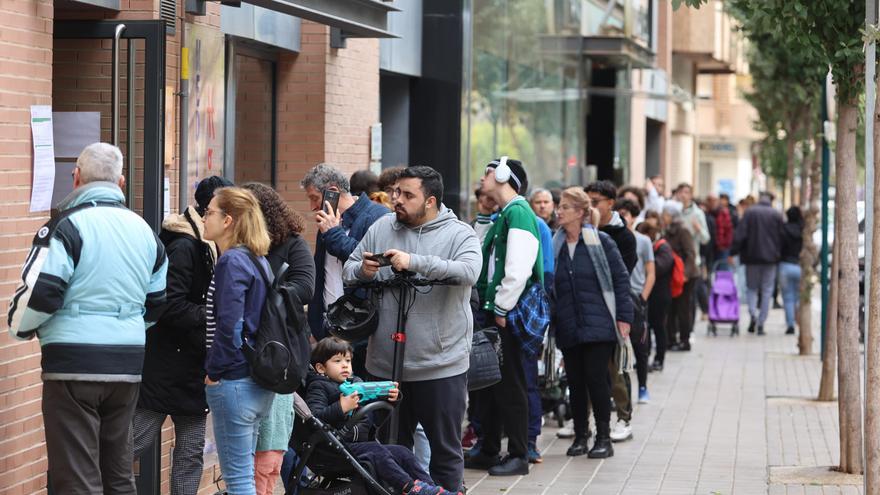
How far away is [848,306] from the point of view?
10133 mm

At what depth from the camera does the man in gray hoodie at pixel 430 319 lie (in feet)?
24.7

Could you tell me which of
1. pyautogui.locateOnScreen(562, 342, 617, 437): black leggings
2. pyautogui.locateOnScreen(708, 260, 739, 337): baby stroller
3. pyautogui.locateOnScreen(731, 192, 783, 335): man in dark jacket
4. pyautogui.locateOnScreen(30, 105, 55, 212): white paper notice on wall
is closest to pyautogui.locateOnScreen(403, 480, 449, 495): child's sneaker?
Result: pyautogui.locateOnScreen(30, 105, 55, 212): white paper notice on wall

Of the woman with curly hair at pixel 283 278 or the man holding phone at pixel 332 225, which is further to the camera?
the man holding phone at pixel 332 225

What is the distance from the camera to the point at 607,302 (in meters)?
10.6

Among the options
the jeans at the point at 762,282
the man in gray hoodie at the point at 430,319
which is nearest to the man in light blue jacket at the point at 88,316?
the man in gray hoodie at the point at 430,319

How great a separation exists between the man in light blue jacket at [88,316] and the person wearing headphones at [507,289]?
11.8ft

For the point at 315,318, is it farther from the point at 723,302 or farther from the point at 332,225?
the point at 723,302

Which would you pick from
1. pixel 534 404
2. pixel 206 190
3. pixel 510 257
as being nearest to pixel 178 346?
pixel 206 190

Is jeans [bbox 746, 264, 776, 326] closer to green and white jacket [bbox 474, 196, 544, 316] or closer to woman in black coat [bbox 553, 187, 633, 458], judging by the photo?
woman in black coat [bbox 553, 187, 633, 458]

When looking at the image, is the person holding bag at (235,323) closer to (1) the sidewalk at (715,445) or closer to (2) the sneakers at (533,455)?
(1) the sidewalk at (715,445)

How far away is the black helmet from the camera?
7.49 metres

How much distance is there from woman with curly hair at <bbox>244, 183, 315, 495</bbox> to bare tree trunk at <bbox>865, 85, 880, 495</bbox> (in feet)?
10.5

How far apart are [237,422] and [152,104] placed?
182 cm

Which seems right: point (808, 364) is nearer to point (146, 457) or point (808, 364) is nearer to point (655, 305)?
point (655, 305)
